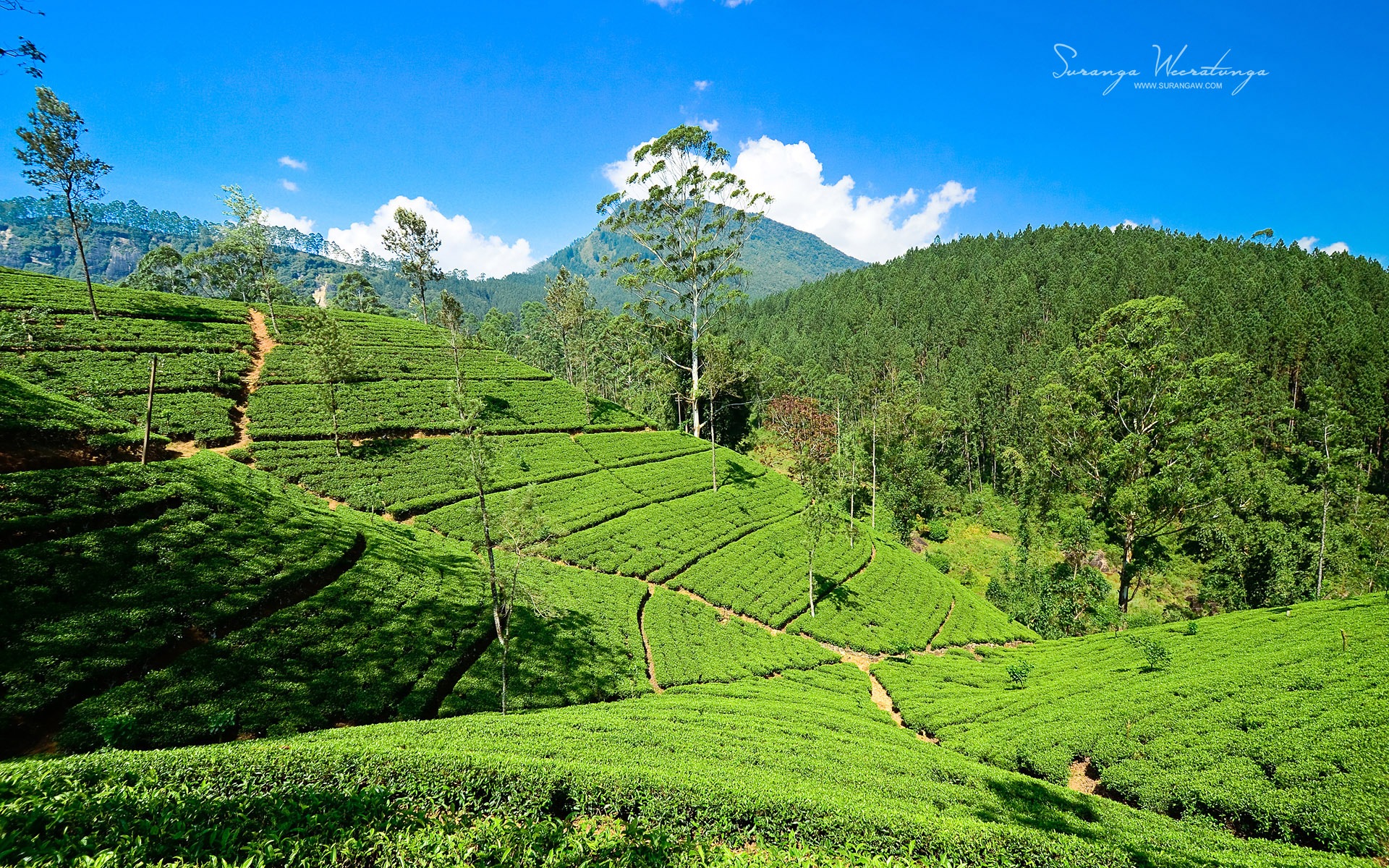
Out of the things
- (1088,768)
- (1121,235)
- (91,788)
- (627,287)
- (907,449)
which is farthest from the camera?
(1121,235)

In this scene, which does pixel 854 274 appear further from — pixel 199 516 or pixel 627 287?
pixel 199 516

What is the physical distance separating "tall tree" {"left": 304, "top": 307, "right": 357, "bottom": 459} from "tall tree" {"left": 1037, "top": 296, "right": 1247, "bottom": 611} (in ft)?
187

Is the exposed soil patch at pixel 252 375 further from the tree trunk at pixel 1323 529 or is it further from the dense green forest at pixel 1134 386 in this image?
the tree trunk at pixel 1323 529

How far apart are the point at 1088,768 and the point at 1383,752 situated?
6.10 meters

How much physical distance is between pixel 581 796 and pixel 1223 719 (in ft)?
62.3

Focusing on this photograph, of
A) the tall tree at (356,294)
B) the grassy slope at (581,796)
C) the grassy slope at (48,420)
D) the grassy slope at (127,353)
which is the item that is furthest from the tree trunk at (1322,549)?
the tall tree at (356,294)

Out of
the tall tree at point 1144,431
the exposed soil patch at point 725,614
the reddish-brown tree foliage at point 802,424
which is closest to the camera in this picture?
the exposed soil patch at point 725,614

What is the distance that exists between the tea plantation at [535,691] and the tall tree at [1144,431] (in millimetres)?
11544

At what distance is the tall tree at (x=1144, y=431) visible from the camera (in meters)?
33.4

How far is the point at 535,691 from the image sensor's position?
17312mm

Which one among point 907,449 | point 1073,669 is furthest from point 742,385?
point 1073,669

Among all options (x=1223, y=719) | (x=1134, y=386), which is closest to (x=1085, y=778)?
(x=1223, y=719)

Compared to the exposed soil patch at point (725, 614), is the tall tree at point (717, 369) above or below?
above

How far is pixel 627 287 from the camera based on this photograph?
46.5 metres
